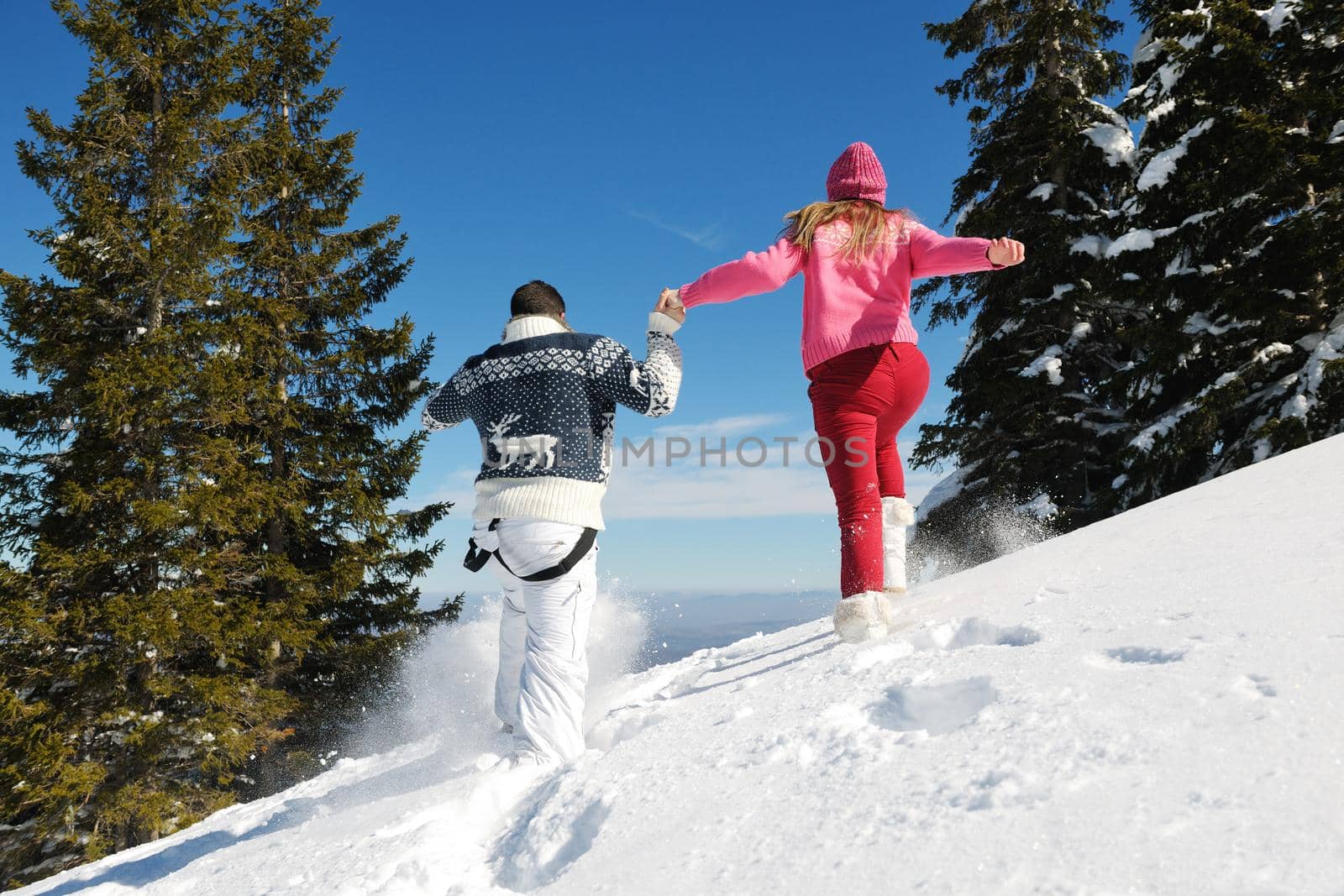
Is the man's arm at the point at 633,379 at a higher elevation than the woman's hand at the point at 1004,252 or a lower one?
lower

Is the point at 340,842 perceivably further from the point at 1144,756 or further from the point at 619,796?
the point at 1144,756

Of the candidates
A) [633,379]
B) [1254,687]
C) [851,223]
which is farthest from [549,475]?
[1254,687]

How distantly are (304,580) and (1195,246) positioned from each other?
42.8ft

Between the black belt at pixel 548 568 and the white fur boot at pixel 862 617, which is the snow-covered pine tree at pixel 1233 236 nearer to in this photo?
the white fur boot at pixel 862 617

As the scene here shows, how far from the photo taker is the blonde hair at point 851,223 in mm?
3707

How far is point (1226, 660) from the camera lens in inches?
66.2

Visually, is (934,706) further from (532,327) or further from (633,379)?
(532,327)

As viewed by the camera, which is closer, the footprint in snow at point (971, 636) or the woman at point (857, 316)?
the footprint in snow at point (971, 636)

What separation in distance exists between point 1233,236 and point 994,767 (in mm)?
10024

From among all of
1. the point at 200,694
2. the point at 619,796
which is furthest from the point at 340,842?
the point at 200,694

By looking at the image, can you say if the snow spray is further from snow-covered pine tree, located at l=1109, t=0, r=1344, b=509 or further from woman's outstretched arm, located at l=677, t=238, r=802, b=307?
snow-covered pine tree, located at l=1109, t=0, r=1344, b=509

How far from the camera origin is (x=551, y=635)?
321cm

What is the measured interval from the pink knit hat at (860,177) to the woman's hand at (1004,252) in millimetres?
705

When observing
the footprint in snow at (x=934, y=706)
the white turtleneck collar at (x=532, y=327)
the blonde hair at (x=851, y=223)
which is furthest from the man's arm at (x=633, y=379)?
the footprint in snow at (x=934, y=706)
